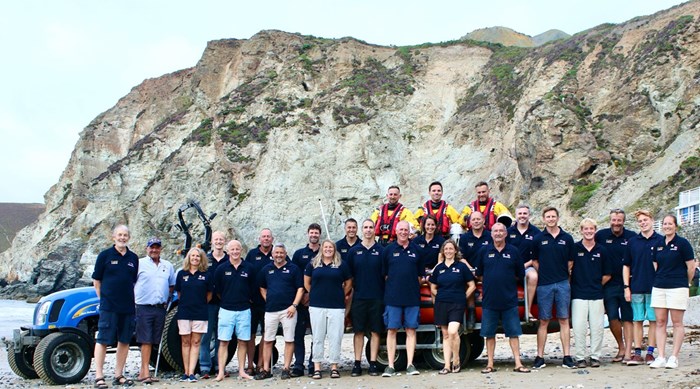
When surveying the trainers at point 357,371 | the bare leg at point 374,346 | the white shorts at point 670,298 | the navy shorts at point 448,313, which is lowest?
the trainers at point 357,371

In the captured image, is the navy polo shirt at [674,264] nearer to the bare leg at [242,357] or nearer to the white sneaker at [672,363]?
the white sneaker at [672,363]

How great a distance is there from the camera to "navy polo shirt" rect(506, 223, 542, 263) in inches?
390

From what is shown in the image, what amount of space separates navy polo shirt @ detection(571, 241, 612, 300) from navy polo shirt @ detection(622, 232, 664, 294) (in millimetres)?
293

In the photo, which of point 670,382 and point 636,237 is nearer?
point 670,382

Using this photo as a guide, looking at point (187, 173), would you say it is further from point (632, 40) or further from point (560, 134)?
point (632, 40)

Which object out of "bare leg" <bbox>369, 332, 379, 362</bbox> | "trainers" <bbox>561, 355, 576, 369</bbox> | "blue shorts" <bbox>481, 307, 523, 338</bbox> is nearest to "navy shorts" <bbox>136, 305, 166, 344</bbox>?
"bare leg" <bbox>369, 332, 379, 362</bbox>

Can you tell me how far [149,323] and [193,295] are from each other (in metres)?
0.67

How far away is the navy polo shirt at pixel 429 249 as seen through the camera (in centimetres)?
1008

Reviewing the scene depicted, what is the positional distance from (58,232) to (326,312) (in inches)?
2178

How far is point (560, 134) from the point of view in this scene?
117 ft

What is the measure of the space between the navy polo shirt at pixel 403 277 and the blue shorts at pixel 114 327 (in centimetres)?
336

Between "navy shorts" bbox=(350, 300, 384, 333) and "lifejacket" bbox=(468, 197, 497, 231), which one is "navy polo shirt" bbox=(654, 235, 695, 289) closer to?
"lifejacket" bbox=(468, 197, 497, 231)

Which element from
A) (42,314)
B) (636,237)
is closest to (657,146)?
(636,237)

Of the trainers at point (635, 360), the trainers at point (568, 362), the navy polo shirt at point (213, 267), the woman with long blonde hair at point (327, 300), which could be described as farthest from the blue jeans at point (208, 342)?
the trainers at point (635, 360)
